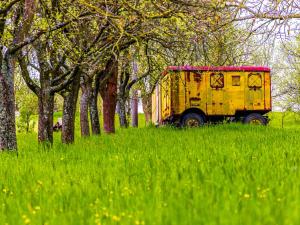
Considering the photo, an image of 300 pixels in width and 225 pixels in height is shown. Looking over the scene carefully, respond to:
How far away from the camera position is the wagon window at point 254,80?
21.9 m

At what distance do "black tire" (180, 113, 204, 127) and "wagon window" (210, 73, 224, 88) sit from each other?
1537mm

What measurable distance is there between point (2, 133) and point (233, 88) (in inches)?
518

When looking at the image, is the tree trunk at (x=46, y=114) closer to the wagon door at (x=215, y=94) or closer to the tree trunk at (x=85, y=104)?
the tree trunk at (x=85, y=104)

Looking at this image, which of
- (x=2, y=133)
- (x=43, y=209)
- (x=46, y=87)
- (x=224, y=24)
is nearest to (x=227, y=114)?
(x=224, y=24)

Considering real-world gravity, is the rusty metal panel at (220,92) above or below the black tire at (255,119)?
above

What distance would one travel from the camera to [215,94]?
70.8 ft

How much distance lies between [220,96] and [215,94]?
10.2 inches

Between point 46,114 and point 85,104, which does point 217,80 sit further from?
point 46,114

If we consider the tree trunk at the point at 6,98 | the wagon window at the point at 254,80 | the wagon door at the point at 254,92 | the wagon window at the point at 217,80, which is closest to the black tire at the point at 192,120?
the wagon window at the point at 217,80

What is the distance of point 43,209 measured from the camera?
411 cm

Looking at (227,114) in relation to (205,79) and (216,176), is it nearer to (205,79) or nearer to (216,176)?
(205,79)

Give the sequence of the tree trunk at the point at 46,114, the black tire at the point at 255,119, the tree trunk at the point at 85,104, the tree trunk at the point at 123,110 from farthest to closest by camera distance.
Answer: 1. the tree trunk at the point at 123,110
2. the black tire at the point at 255,119
3. the tree trunk at the point at 85,104
4. the tree trunk at the point at 46,114

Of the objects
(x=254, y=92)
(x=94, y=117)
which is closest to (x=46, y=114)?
(x=94, y=117)

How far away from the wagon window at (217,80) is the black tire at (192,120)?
1.54m
